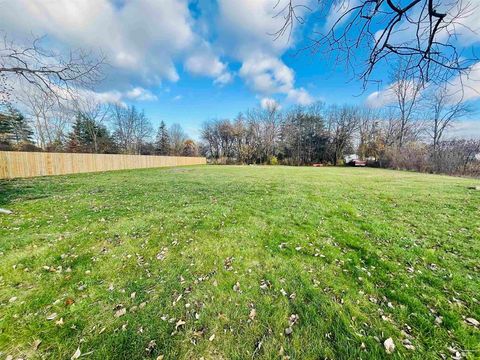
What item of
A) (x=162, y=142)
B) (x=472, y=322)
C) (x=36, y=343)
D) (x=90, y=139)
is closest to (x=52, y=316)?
(x=36, y=343)

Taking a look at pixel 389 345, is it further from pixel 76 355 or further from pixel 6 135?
pixel 6 135

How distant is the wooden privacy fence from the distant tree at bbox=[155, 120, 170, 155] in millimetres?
23440

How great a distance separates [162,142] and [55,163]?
3414 centimetres

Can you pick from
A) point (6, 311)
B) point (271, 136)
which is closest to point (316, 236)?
point (6, 311)

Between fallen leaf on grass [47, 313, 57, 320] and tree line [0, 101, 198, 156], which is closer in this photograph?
fallen leaf on grass [47, 313, 57, 320]

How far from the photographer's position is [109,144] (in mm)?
37500

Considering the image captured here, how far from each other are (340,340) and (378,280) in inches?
53.6

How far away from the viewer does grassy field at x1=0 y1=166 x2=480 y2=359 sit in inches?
79.9

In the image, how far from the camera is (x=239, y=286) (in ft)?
9.45

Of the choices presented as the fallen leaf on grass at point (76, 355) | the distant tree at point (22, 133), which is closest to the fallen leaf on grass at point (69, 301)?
the fallen leaf on grass at point (76, 355)

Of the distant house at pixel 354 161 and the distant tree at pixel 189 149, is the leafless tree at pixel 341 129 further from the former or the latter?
the distant tree at pixel 189 149

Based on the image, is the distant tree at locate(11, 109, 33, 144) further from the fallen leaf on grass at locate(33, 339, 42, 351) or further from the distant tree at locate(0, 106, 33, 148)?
the fallen leaf on grass at locate(33, 339, 42, 351)

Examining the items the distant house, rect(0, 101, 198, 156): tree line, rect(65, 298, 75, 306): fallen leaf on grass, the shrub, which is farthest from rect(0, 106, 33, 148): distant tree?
the distant house

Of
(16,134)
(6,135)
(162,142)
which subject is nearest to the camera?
(6,135)
